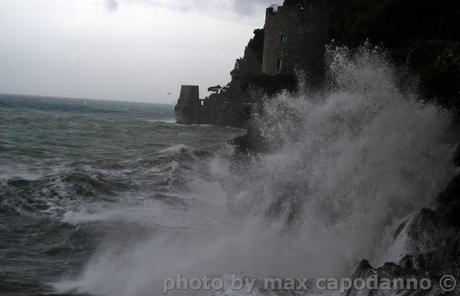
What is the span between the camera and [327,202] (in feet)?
32.4

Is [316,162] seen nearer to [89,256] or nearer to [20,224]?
[89,256]

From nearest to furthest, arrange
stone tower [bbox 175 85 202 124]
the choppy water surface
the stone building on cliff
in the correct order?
the choppy water surface, the stone building on cliff, stone tower [bbox 175 85 202 124]

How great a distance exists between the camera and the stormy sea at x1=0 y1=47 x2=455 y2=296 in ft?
26.8

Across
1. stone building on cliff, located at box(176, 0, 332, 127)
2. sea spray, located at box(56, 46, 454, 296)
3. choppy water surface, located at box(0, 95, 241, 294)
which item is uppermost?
stone building on cliff, located at box(176, 0, 332, 127)

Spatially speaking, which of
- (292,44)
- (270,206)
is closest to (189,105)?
(292,44)

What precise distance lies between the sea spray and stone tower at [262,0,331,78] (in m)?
6.01

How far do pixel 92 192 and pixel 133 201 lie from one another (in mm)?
1440

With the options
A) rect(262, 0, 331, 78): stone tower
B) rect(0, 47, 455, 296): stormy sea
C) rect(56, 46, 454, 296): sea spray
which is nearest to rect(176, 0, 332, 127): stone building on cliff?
rect(262, 0, 331, 78): stone tower

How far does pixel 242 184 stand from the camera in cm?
1488

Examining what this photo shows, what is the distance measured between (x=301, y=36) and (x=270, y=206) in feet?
31.2

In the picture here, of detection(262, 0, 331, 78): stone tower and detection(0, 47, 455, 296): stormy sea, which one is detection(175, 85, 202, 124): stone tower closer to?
detection(262, 0, 331, 78): stone tower

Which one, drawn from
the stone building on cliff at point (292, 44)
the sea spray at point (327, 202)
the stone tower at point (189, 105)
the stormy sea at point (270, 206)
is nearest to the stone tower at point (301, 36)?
the stone building on cliff at point (292, 44)

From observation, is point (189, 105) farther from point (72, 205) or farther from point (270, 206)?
point (270, 206)

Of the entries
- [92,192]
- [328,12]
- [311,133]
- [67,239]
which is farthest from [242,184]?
[328,12]
